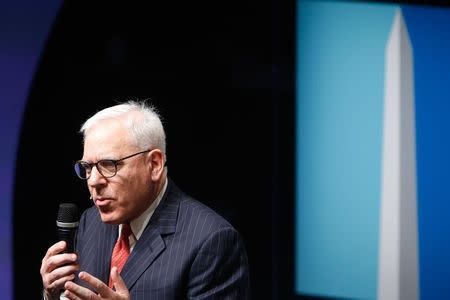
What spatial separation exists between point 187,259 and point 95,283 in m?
0.32

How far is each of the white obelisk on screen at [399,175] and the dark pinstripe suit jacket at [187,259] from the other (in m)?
1.42

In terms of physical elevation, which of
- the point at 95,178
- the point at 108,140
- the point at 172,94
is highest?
the point at 172,94

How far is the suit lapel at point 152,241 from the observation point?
1.89m

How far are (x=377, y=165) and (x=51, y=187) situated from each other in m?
1.62

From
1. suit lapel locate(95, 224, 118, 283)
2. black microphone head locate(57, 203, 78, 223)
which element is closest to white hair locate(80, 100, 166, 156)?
black microphone head locate(57, 203, 78, 223)

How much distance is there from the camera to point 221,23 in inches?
124

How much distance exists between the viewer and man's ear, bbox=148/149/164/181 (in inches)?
76.7

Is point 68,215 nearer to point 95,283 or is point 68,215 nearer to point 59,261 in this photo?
point 59,261

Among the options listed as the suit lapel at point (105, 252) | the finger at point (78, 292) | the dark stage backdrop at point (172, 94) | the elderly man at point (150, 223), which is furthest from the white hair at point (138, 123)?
the dark stage backdrop at point (172, 94)

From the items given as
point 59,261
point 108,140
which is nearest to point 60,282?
point 59,261

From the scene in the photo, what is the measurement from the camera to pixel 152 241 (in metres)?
1.92

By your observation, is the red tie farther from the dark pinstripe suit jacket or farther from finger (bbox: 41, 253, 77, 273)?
finger (bbox: 41, 253, 77, 273)

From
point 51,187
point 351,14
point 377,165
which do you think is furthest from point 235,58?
point 51,187

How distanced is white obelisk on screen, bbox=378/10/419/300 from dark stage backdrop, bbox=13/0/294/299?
47cm
